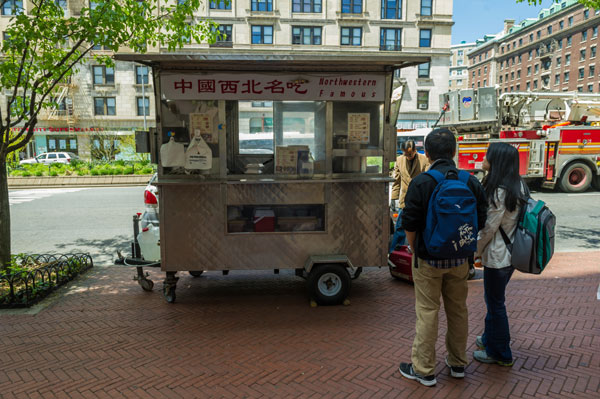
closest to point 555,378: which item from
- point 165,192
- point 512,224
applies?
point 512,224

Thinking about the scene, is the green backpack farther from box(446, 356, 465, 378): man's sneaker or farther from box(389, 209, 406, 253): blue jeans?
box(389, 209, 406, 253): blue jeans

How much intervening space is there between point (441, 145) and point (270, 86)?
2319 millimetres

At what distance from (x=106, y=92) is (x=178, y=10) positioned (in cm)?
3754

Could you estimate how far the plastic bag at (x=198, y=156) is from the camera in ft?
16.7

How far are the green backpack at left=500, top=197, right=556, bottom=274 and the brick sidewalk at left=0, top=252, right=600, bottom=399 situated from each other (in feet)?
3.13

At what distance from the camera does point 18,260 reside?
7414mm

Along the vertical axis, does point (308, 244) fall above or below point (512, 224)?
below

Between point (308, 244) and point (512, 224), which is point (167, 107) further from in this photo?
point (512, 224)

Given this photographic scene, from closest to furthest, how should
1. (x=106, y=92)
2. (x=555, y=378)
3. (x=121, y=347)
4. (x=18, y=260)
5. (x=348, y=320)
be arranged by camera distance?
1. (x=555, y=378)
2. (x=121, y=347)
3. (x=348, y=320)
4. (x=18, y=260)
5. (x=106, y=92)

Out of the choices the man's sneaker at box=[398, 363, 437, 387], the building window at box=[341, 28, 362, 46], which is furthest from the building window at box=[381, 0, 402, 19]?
the man's sneaker at box=[398, 363, 437, 387]

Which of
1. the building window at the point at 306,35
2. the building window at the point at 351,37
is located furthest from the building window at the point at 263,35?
the building window at the point at 351,37

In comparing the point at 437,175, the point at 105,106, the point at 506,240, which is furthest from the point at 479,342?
the point at 105,106

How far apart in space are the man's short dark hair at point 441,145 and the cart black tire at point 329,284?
7.23 ft

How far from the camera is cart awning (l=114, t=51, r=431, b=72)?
4691mm
